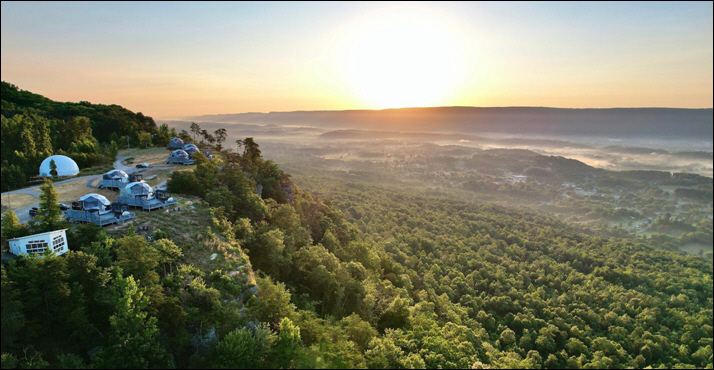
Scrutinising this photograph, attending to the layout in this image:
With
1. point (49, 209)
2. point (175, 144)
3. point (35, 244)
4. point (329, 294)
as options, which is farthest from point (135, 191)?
point (175, 144)

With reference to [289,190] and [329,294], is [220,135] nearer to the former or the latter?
[289,190]

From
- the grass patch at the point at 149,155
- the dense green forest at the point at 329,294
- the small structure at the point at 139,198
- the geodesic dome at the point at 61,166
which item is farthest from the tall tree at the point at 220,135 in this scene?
the small structure at the point at 139,198

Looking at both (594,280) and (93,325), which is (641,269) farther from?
(93,325)

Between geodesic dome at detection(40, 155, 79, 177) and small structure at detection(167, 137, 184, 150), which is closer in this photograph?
geodesic dome at detection(40, 155, 79, 177)

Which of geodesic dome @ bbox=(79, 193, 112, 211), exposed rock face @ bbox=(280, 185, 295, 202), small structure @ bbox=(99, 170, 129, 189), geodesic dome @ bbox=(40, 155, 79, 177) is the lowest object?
exposed rock face @ bbox=(280, 185, 295, 202)

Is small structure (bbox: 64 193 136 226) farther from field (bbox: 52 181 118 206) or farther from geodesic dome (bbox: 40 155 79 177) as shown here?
geodesic dome (bbox: 40 155 79 177)

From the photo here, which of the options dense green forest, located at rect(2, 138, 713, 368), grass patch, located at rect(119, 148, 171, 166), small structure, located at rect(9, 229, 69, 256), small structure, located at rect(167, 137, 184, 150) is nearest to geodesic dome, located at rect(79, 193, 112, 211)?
dense green forest, located at rect(2, 138, 713, 368)

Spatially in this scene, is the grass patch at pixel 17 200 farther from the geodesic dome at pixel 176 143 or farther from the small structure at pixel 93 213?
the geodesic dome at pixel 176 143
